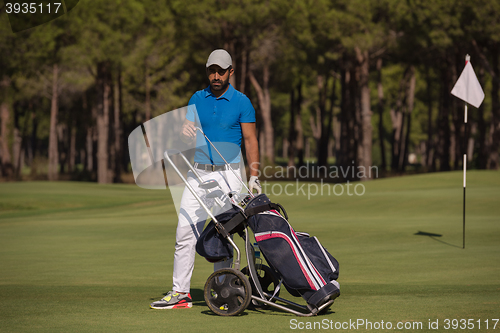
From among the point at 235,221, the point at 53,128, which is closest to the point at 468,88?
the point at 235,221

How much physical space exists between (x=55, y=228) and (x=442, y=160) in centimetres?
3315

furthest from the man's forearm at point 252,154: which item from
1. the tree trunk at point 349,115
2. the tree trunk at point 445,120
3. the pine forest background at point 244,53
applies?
the tree trunk at point 445,120

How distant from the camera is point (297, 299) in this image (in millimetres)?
6719

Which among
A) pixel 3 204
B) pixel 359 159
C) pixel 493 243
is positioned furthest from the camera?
pixel 359 159

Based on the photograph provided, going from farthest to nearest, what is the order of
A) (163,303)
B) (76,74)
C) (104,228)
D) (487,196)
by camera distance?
(76,74) → (487,196) → (104,228) → (163,303)

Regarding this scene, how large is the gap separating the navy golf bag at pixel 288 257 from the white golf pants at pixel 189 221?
22.3 inches

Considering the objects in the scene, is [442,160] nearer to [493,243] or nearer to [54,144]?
[54,144]

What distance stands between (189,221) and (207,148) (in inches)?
28.6

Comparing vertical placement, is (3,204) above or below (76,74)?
below

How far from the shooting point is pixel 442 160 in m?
43.2

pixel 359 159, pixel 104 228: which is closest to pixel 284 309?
pixel 104 228

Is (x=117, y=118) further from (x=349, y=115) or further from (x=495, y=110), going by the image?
(x=495, y=110)

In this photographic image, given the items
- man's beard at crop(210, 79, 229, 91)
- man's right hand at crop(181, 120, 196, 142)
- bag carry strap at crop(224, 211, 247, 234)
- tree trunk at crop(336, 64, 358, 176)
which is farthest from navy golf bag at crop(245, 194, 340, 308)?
tree trunk at crop(336, 64, 358, 176)

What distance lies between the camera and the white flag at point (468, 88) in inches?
477
